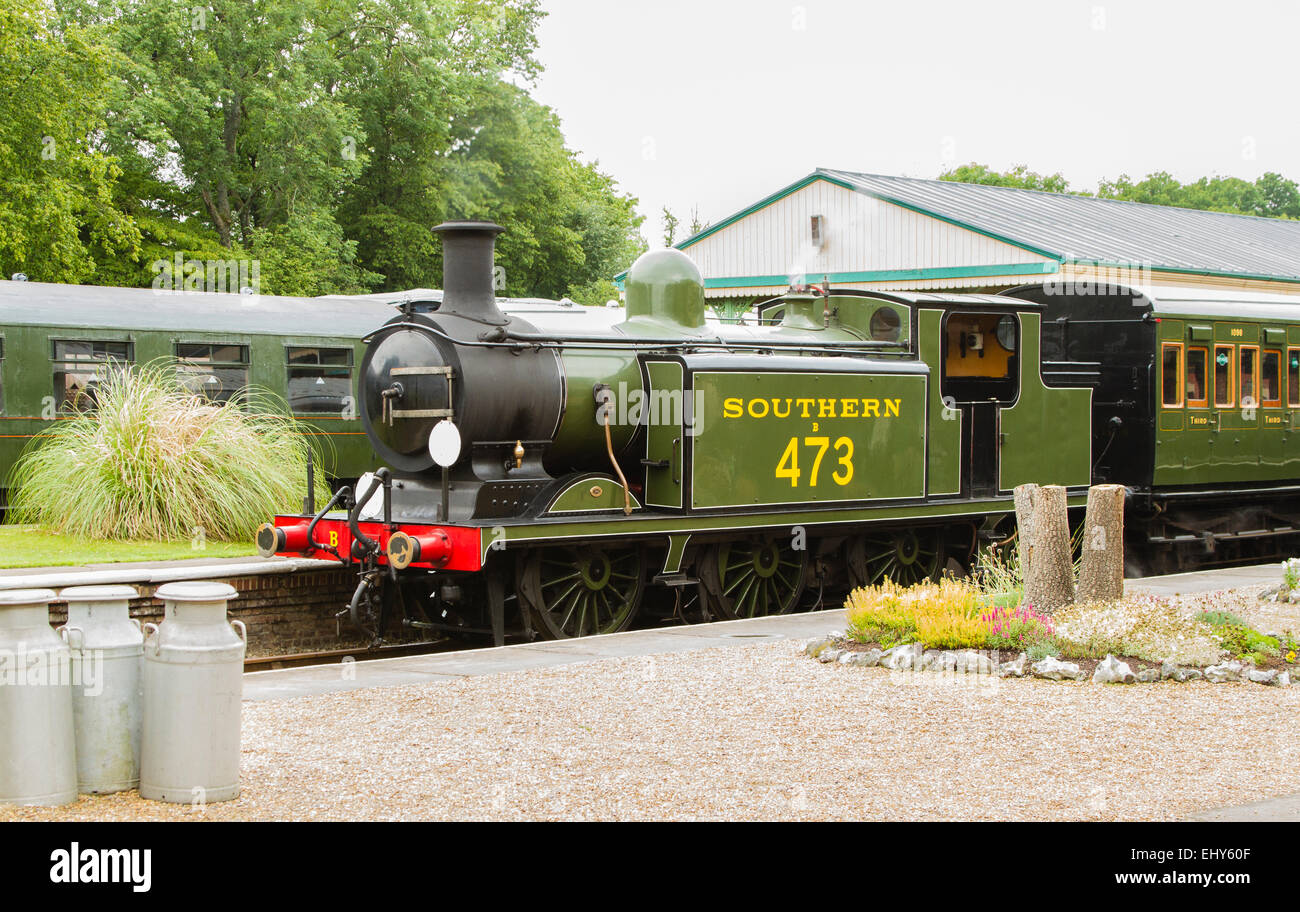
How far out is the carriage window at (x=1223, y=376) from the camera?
50.4 ft

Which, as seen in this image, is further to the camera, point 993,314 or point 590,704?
point 993,314

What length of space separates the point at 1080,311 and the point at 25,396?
11.7 metres

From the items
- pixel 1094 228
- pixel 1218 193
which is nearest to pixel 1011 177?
pixel 1218 193

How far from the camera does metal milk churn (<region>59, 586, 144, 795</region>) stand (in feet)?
18.2

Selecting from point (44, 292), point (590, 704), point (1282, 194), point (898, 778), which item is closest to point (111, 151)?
point (44, 292)

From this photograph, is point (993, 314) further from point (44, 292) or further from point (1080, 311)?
point (44, 292)

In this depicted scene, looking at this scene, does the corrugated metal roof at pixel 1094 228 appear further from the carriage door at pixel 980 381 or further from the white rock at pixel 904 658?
the white rock at pixel 904 658

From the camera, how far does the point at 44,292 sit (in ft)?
51.7

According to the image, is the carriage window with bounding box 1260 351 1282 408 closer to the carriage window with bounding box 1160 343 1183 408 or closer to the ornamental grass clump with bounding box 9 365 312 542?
the carriage window with bounding box 1160 343 1183 408

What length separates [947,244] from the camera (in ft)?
72.3

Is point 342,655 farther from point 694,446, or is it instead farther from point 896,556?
point 896,556

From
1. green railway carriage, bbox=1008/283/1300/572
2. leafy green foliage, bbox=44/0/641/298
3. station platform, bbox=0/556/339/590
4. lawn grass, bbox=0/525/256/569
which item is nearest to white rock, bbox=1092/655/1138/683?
station platform, bbox=0/556/339/590

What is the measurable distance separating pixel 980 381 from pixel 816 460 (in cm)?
267

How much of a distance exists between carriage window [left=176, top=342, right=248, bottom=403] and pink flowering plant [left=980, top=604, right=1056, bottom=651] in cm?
1053
